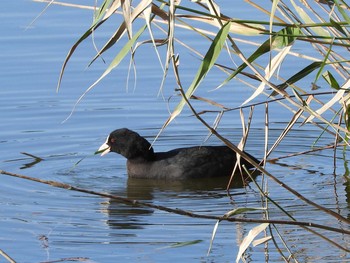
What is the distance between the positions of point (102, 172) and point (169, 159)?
567 millimetres

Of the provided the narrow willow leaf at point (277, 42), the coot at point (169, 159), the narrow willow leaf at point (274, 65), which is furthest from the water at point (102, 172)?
the narrow willow leaf at point (277, 42)

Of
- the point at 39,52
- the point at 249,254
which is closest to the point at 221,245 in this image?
the point at 249,254

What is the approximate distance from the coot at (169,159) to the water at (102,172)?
0.18m

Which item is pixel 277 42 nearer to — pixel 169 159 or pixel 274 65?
pixel 274 65

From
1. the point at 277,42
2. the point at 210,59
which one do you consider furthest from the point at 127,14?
the point at 277,42

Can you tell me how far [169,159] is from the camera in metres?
8.53

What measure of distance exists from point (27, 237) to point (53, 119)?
3512mm

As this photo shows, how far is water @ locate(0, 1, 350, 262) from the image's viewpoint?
19.4 ft

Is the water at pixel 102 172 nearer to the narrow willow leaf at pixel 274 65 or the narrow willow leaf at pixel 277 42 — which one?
the narrow willow leaf at pixel 274 65

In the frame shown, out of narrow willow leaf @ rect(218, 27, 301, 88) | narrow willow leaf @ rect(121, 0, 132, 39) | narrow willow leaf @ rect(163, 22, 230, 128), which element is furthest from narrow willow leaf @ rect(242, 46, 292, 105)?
narrow willow leaf @ rect(121, 0, 132, 39)

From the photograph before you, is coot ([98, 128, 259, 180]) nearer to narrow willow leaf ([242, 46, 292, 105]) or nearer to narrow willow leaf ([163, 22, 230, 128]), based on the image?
narrow willow leaf ([242, 46, 292, 105])

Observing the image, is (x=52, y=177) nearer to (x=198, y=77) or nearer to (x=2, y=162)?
(x=2, y=162)

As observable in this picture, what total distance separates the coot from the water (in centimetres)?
18

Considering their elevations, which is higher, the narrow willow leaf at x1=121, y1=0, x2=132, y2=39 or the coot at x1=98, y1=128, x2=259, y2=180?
the narrow willow leaf at x1=121, y1=0, x2=132, y2=39
